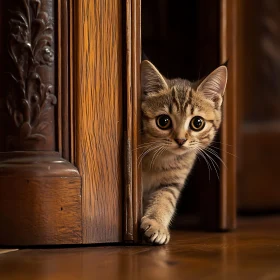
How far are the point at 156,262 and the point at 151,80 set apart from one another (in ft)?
1.73

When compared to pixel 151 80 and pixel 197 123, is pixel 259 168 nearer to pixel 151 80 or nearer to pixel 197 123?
pixel 197 123

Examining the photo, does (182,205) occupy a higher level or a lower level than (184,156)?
lower

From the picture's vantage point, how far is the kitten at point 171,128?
1312mm

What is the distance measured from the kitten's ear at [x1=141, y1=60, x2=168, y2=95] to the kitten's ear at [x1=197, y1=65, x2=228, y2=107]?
0.34 ft

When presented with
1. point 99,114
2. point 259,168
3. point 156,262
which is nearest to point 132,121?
point 99,114

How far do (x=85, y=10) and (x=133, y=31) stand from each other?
11 cm

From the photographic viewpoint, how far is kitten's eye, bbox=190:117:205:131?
4.43 ft

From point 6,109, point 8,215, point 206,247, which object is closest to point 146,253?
point 206,247

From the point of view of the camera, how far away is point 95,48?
111 centimetres

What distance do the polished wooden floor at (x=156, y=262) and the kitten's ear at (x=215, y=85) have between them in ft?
1.28

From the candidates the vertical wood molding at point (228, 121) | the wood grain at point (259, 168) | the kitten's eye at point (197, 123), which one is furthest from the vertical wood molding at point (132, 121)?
the wood grain at point (259, 168)

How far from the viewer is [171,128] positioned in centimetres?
133

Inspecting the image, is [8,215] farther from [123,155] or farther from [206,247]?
[206,247]

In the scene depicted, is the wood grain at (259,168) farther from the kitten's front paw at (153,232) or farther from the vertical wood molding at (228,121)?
the kitten's front paw at (153,232)
